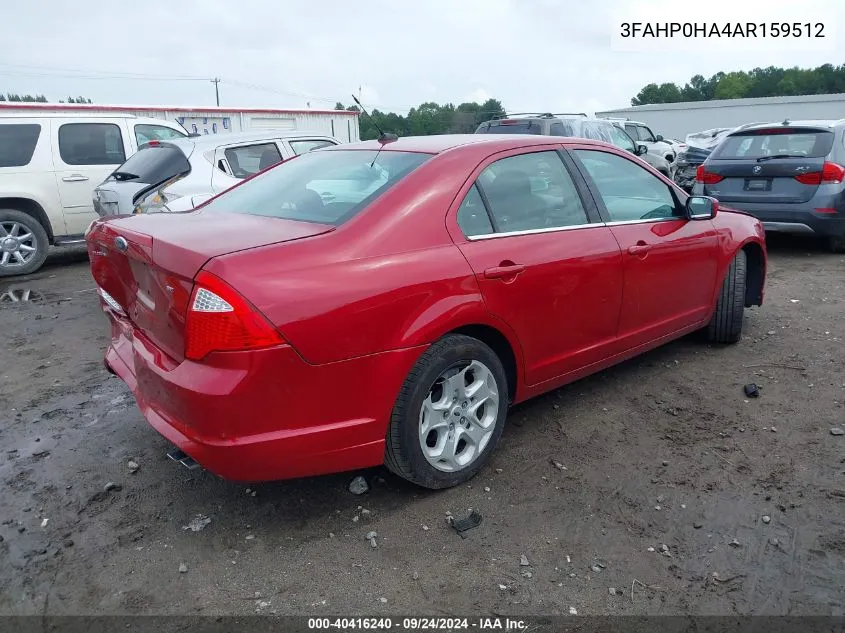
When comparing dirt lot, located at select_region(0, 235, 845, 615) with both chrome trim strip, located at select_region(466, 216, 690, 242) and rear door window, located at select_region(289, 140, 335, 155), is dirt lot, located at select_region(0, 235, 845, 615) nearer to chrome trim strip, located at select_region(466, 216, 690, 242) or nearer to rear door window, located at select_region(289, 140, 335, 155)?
chrome trim strip, located at select_region(466, 216, 690, 242)

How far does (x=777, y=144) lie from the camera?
26.3 feet

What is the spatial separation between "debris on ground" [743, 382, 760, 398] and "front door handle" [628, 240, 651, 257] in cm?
111

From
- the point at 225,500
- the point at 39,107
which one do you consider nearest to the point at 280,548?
the point at 225,500

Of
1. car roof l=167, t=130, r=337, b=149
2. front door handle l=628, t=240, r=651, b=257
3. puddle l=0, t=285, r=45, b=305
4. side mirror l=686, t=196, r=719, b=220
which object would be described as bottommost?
puddle l=0, t=285, r=45, b=305

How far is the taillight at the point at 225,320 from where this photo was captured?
7.91 ft

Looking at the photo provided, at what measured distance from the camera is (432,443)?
3061 millimetres

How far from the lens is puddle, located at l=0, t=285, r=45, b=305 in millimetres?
6934

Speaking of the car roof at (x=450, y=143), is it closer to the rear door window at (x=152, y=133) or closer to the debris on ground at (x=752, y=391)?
the debris on ground at (x=752, y=391)

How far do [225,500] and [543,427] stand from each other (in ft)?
5.70

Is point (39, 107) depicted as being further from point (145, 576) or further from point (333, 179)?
point (145, 576)

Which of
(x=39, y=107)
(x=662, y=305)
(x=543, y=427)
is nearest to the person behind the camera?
(x=543, y=427)

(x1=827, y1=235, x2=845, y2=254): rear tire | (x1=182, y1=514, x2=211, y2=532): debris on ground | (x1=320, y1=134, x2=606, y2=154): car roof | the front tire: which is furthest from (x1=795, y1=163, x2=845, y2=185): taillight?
(x1=182, y1=514, x2=211, y2=532): debris on ground

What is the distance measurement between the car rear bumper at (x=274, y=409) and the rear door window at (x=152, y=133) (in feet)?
23.6

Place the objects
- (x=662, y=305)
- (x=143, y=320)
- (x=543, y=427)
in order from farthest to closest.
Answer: (x=662, y=305) → (x=543, y=427) → (x=143, y=320)
